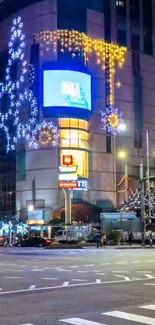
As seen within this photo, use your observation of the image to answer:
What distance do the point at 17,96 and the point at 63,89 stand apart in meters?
8.44

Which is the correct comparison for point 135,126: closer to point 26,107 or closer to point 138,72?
point 138,72

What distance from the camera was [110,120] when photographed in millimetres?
76188

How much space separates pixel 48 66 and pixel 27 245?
29093mm

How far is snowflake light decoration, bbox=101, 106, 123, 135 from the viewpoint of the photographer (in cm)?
7600

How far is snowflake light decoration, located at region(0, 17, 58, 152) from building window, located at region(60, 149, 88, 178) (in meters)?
3.35

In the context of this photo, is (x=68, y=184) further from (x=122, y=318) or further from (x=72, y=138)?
(x=122, y=318)

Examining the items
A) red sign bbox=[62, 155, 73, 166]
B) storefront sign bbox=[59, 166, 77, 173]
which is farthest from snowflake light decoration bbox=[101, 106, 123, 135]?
storefront sign bbox=[59, 166, 77, 173]

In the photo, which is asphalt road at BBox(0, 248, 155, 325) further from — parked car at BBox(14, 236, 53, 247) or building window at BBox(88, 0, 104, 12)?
building window at BBox(88, 0, 104, 12)

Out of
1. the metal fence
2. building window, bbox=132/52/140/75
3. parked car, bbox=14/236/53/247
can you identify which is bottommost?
parked car, bbox=14/236/53/247

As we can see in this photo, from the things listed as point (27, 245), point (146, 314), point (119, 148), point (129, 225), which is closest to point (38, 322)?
point (146, 314)

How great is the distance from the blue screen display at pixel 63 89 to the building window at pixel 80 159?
21.6ft

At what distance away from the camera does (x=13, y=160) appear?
7831cm

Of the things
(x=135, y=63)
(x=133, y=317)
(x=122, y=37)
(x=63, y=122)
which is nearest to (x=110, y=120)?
(x=63, y=122)

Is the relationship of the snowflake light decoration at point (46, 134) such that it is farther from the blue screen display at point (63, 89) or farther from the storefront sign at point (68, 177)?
the storefront sign at point (68, 177)
